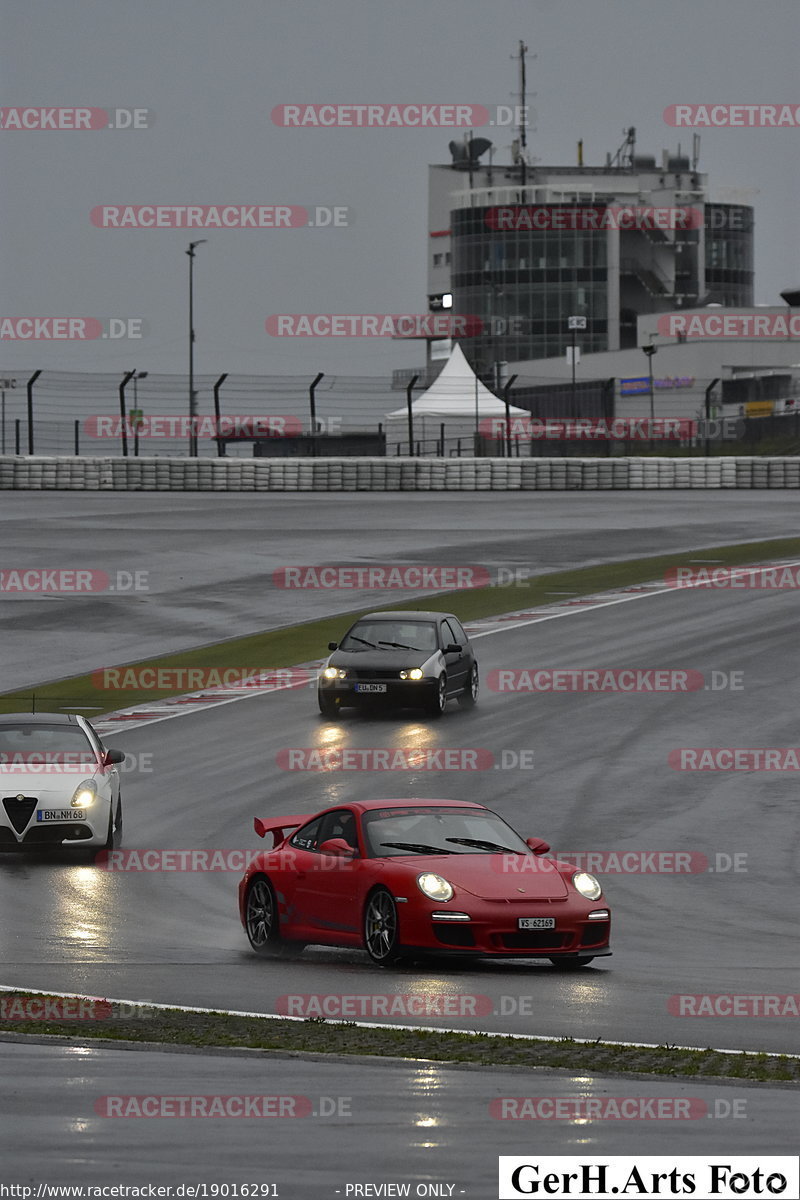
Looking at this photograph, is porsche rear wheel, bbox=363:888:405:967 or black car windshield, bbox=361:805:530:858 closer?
porsche rear wheel, bbox=363:888:405:967

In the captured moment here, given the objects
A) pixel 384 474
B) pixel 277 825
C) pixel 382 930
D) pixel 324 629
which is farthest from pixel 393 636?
pixel 384 474

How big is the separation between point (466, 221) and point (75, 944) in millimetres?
129191

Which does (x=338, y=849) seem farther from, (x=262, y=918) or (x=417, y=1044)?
(x=417, y=1044)

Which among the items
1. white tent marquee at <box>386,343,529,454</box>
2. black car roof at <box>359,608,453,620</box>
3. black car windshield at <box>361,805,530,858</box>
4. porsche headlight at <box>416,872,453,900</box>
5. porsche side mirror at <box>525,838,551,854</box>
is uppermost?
white tent marquee at <box>386,343,529,454</box>

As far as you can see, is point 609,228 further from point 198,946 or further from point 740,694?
point 198,946

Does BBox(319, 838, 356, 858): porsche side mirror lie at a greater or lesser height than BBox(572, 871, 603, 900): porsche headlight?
greater

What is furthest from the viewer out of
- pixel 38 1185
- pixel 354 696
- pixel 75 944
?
pixel 354 696

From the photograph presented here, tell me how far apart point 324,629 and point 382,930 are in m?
18.2

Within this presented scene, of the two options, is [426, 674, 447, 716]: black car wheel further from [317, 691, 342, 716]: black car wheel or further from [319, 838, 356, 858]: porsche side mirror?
[319, 838, 356, 858]: porsche side mirror

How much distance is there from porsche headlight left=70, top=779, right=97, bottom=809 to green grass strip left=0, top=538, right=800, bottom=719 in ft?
23.2

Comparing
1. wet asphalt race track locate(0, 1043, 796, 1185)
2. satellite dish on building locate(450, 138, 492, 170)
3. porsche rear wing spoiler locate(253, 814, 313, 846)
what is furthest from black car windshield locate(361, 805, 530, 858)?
satellite dish on building locate(450, 138, 492, 170)

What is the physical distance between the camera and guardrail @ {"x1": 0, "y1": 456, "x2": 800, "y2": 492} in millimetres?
47438

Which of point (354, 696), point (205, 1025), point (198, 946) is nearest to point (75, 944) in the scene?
point (198, 946)

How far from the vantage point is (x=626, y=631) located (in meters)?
28.9
